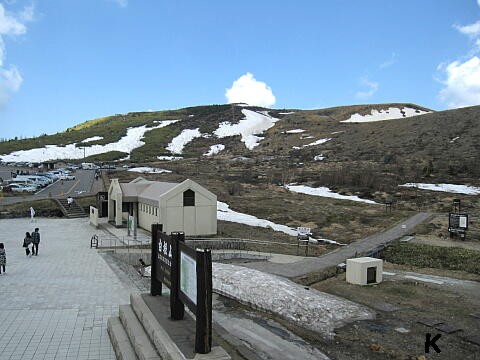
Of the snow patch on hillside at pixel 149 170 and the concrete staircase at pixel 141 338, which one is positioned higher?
the snow patch on hillside at pixel 149 170

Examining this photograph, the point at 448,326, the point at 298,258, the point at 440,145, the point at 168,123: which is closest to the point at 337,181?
the point at 440,145

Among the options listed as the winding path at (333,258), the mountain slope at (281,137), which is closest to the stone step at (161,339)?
the winding path at (333,258)

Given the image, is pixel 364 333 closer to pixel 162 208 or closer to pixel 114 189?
pixel 162 208

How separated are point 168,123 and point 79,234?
114 m

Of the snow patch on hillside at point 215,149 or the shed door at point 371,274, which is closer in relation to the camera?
the shed door at point 371,274

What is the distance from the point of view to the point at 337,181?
5303cm

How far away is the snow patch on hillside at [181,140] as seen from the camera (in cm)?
10669

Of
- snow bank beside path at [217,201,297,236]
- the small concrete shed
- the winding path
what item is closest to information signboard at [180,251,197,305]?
the winding path

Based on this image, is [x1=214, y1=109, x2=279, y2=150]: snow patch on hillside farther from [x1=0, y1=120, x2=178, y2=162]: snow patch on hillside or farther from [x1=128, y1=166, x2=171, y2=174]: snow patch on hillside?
[x1=128, y1=166, x2=171, y2=174]: snow patch on hillside

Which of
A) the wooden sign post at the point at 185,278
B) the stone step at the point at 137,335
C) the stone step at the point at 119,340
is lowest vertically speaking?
the stone step at the point at 119,340

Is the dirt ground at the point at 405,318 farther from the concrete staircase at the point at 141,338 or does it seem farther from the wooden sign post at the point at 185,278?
the concrete staircase at the point at 141,338

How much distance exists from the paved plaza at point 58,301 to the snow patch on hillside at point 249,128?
85.6 metres

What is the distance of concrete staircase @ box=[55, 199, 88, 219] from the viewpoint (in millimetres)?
33938

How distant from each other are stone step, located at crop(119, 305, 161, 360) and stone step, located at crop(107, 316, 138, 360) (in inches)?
3.6
